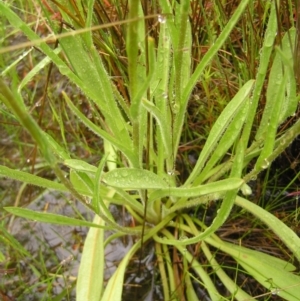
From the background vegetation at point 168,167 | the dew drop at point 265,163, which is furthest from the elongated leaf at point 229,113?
the dew drop at point 265,163

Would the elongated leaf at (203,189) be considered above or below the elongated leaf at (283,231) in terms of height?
above

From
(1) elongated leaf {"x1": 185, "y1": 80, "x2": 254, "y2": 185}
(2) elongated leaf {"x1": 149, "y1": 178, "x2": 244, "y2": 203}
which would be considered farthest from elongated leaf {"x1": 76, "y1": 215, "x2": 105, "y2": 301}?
(1) elongated leaf {"x1": 185, "y1": 80, "x2": 254, "y2": 185}

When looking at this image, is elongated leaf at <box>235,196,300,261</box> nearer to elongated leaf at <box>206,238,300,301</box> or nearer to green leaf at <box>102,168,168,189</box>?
elongated leaf at <box>206,238,300,301</box>

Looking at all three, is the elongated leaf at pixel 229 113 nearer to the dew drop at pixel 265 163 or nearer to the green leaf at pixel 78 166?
the dew drop at pixel 265 163

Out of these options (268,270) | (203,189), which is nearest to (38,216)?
(203,189)

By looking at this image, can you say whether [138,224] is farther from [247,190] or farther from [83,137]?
[247,190]

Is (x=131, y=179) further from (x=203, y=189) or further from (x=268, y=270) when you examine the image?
(x=268, y=270)

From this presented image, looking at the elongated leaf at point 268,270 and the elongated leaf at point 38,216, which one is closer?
the elongated leaf at point 38,216

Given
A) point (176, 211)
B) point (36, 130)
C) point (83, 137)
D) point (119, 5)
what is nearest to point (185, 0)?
point (36, 130)

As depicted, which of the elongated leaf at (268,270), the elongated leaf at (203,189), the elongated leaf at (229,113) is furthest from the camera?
the elongated leaf at (268,270)
